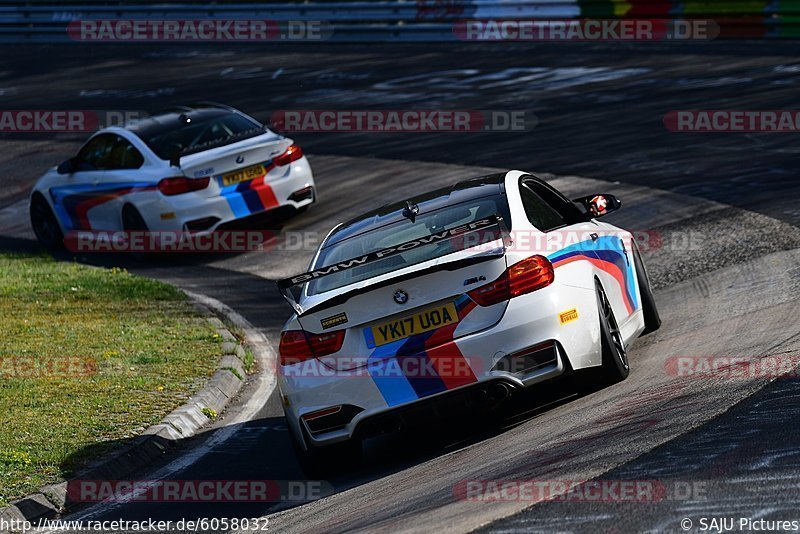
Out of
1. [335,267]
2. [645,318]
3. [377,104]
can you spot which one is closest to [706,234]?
[645,318]

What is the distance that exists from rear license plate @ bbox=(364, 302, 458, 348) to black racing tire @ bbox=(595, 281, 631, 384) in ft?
3.26

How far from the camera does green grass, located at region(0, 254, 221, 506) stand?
8.88 m

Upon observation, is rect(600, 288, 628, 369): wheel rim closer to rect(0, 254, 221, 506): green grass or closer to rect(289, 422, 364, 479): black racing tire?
rect(289, 422, 364, 479): black racing tire

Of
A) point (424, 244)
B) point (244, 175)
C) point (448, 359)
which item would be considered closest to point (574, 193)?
point (244, 175)

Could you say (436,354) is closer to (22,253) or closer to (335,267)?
(335,267)

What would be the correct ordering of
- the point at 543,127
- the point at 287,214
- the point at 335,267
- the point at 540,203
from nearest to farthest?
A: the point at 335,267 < the point at 540,203 < the point at 287,214 < the point at 543,127

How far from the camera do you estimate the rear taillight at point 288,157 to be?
16.2m

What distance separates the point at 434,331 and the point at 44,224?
38.7 feet

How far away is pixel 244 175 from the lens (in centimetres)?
1591

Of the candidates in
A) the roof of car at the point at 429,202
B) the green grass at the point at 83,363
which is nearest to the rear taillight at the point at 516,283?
the roof of car at the point at 429,202

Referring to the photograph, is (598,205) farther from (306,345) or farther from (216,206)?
(216,206)

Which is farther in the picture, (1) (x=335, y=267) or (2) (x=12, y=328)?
(2) (x=12, y=328)

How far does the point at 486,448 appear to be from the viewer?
A: 24.5 feet

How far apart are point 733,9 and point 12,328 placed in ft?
53.8
